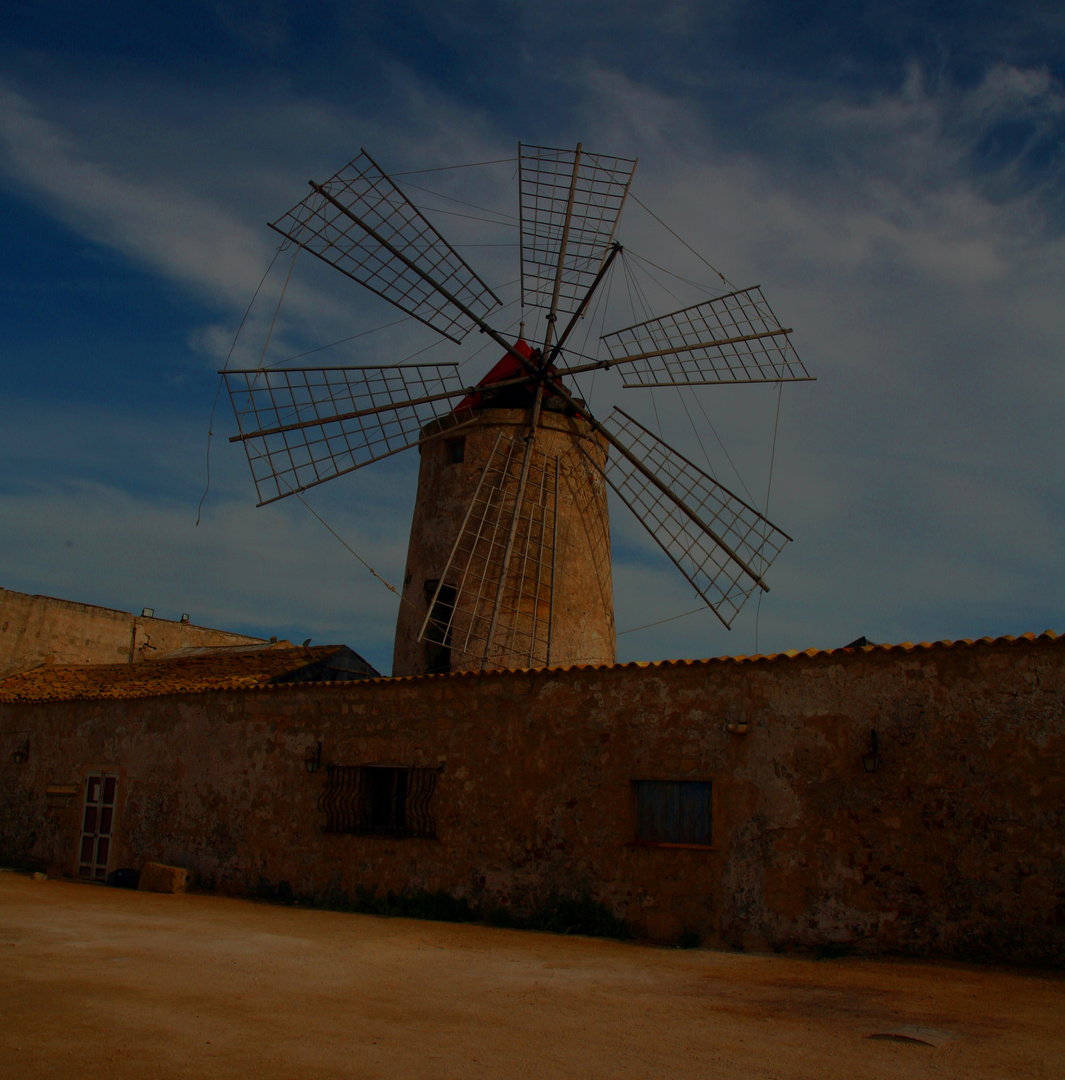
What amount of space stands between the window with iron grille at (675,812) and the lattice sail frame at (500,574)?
13.3ft

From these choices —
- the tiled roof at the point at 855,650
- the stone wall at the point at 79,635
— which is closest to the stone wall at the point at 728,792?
the tiled roof at the point at 855,650

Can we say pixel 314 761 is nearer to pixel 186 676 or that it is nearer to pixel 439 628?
pixel 439 628

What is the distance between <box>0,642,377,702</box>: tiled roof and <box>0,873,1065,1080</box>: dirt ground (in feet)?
17.2

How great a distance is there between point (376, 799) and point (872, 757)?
484 centimetres

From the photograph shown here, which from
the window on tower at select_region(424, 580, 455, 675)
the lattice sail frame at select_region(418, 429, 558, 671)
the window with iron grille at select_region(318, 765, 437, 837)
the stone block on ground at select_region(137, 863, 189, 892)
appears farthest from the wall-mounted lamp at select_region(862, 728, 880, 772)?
the stone block on ground at select_region(137, 863, 189, 892)

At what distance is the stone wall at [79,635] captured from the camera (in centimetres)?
1941

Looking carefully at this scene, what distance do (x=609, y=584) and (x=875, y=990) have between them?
25.8ft

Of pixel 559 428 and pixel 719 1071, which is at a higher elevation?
pixel 559 428

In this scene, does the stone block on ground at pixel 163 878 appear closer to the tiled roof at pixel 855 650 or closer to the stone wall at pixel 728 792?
the stone wall at pixel 728 792

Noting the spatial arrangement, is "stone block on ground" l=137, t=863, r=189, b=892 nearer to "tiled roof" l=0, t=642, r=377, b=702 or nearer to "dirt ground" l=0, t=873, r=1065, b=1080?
"tiled roof" l=0, t=642, r=377, b=702

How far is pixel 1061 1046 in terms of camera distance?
4.18 metres

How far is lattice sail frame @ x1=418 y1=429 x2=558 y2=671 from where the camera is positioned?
11703 mm

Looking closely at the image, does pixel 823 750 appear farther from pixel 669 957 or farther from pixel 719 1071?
pixel 719 1071

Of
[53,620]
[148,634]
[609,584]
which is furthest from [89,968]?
[148,634]
